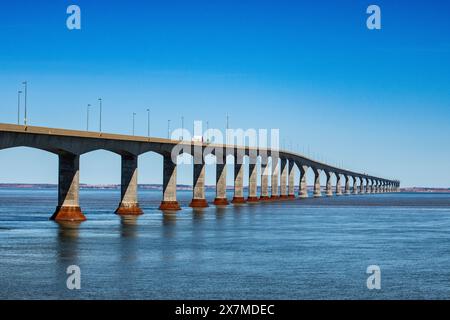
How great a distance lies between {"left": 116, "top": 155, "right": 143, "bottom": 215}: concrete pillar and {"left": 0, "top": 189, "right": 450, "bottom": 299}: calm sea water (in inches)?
793

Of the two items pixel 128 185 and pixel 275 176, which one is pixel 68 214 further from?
pixel 275 176

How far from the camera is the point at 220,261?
46.2m

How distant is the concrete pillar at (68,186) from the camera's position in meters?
80.7

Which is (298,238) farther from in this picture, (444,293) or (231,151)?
(231,151)

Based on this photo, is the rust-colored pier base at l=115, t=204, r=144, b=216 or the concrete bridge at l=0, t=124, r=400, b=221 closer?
the concrete bridge at l=0, t=124, r=400, b=221

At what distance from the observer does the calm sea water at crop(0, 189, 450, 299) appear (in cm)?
3478

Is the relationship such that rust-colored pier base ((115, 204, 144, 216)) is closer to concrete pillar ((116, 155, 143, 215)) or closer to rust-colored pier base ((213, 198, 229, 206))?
concrete pillar ((116, 155, 143, 215))

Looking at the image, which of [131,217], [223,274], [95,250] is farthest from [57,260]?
[131,217]

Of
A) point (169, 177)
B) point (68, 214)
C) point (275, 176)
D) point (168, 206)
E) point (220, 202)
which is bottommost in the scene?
point (220, 202)

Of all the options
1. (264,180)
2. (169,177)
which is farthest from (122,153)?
(264,180)

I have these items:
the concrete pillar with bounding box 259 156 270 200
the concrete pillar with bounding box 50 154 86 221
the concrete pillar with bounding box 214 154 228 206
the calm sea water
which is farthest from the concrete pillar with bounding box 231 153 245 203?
the calm sea water

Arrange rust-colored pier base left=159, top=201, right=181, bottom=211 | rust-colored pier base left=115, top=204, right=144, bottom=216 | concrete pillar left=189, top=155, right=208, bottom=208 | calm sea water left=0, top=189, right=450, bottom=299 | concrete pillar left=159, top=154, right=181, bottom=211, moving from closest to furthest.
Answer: calm sea water left=0, top=189, right=450, bottom=299
rust-colored pier base left=115, top=204, right=144, bottom=216
concrete pillar left=159, top=154, right=181, bottom=211
rust-colored pier base left=159, top=201, right=181, bottom=211
concrete pillar left=189, top=155, right=208, bottom=208

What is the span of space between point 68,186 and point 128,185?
16.5 m

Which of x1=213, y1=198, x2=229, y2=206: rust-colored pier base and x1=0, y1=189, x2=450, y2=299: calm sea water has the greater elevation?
x1=213, y1=198, x2=229, y2=206: rust-colored pier base
